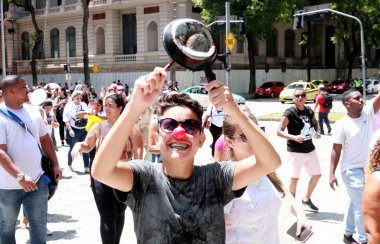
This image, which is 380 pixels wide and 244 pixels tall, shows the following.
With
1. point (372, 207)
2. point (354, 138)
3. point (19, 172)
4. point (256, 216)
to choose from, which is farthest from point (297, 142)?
point (372, 207)

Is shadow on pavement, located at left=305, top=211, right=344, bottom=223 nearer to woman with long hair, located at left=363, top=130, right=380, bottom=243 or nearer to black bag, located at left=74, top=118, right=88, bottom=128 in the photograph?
woman with long hair, located at left=363, top=130, right=380, bottom=243

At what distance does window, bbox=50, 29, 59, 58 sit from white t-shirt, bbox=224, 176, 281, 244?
48.4 meters

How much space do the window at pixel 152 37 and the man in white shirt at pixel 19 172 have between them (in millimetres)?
38588

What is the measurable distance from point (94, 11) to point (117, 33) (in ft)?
10.4

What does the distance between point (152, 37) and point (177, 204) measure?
41.5m

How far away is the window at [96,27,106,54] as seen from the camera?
152ft

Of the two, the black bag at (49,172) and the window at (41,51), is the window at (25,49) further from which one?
the black bag at (49,172)

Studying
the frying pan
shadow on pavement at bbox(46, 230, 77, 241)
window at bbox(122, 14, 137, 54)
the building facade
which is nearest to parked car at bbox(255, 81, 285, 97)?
the building facade

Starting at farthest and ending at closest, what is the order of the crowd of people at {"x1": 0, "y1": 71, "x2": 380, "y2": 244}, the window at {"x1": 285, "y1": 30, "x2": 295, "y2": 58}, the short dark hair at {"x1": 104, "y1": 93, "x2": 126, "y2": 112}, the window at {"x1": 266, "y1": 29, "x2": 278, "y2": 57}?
the window at {"x1": 285, "y1": 30, "x2": 295, "y2": 58} < the window at {"x1": 266, "y1": 29, "x2": 278, "y2": 57} < the short dark hair at {"x1": 104, "y1": 93, "x2": 126, "y2": 112} < the crowd of people at {"x1": 0, "y1": 71, "x2": 380, "y2": 244}

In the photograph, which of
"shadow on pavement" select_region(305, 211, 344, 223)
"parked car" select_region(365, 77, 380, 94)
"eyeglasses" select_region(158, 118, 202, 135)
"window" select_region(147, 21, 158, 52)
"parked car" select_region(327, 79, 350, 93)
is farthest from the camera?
"window" select_region(147, 21, 158, 52)

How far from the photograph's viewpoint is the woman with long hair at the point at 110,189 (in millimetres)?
4883

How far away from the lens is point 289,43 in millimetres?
49812

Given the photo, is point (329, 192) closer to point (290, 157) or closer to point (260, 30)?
point (290, 157)

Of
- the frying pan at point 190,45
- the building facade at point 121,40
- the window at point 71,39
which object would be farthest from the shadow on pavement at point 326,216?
the window at point 71,39
